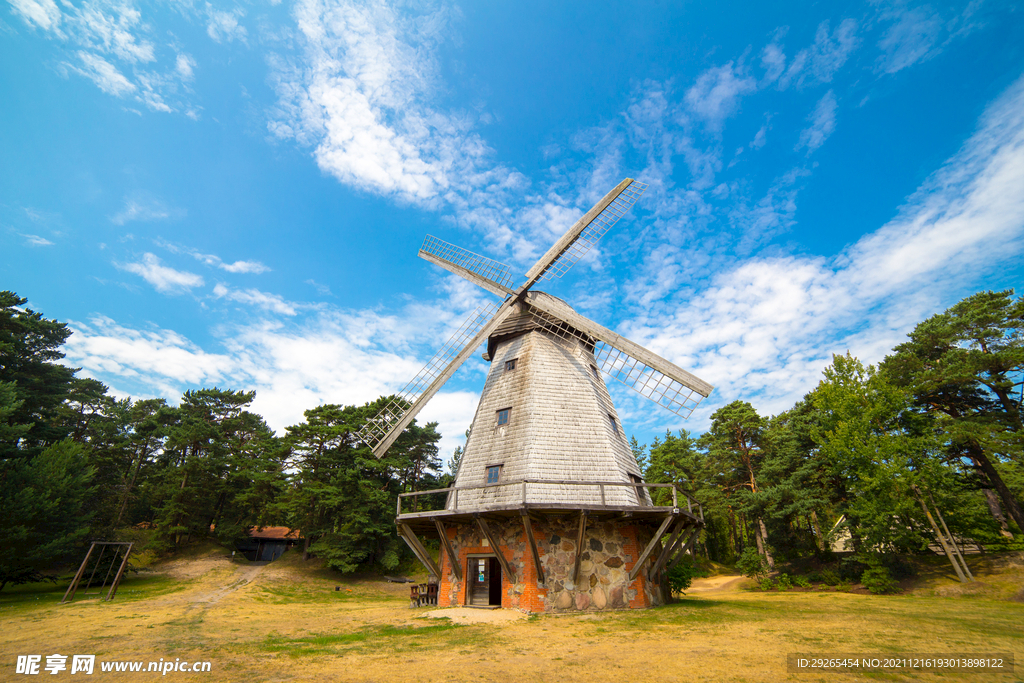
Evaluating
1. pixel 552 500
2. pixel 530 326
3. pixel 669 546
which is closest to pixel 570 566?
pixel 552 500

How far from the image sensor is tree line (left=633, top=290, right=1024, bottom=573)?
19.1 meters

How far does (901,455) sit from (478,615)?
19.8 m

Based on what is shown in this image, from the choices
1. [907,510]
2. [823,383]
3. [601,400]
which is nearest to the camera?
[601,400]

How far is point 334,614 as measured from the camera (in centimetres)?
1494

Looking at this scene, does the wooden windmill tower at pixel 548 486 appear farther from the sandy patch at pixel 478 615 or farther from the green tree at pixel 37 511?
the green tree at pixel 37 511

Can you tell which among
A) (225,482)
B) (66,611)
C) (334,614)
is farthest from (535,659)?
(225,482)

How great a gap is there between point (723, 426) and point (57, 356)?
140 ft

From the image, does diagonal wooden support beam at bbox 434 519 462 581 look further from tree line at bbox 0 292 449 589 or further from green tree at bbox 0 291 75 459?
green tree at bbox 0 291 75 459

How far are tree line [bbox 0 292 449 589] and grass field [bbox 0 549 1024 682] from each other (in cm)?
471

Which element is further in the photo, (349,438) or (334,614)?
(349,438)

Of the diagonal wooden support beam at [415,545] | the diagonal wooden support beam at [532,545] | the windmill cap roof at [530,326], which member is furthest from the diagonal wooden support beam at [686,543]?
the diagonal wooden support beam at [415,545]

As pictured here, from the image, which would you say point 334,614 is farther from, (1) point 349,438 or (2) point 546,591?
(1) point 349,438

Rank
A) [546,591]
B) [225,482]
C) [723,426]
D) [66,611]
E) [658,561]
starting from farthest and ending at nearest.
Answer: [225,482] → [723,426] → [66,611] → [658,561] → [546,591]

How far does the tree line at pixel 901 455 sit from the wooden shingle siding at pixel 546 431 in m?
13.5
